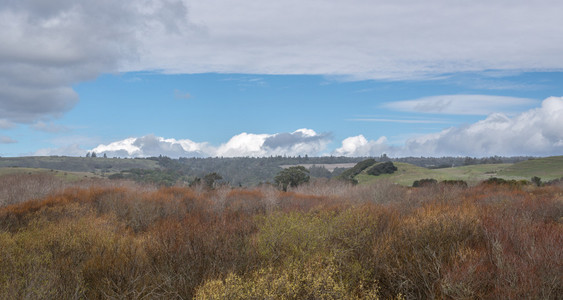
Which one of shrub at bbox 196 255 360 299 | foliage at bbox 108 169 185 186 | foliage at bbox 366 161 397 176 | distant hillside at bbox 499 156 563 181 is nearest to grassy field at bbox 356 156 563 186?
distant hillside at bbox 499 156 563 181

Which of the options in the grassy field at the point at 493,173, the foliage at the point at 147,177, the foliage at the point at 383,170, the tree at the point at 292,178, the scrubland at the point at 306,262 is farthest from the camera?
the foliage at the point at 147,177

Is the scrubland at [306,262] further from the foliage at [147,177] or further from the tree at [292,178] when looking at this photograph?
the foliage at [147,177]

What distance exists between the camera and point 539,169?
91.6 m

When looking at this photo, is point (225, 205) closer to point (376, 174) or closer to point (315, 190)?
point (315, 190)

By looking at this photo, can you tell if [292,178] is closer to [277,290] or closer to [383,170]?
[383,170]

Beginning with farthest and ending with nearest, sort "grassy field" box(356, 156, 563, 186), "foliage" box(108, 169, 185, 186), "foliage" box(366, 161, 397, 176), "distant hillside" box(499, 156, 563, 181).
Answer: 1. "foliage" box(108, 169, 185, 186)
2. "foliage" box(366, 161, 397, 176)
3. "grassy field" box(356, 156, 563, 186)
4. "distant hillside" box(499, 156, 563, 181)

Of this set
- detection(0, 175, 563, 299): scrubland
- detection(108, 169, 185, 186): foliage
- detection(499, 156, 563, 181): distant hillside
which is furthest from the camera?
detection(108, 169, 185, 186): foliage

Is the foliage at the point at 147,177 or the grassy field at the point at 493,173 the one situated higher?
the grassy field at the point at 493,173

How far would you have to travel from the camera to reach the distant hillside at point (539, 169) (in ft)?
273

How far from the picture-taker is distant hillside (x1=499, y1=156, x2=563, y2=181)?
83075 mm

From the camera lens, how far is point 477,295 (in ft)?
29.3

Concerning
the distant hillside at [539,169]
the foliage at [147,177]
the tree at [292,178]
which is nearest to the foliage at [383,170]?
the distant hillside at [539,169]

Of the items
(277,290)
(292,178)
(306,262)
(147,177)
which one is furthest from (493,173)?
(147,177)

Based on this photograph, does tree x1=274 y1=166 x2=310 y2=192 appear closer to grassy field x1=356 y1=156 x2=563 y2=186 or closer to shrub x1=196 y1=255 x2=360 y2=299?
grassy field x1=356 y1=156 x2=563 y2=186
